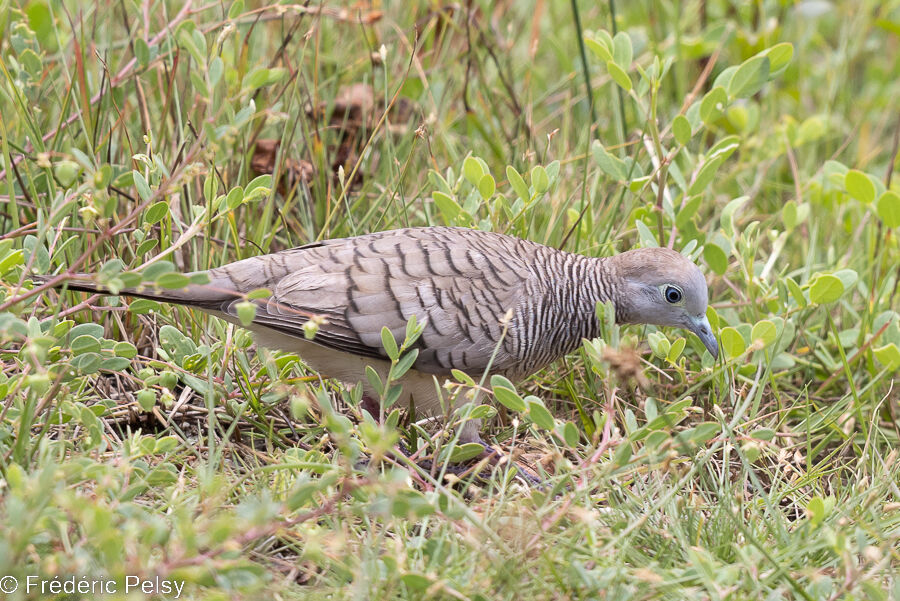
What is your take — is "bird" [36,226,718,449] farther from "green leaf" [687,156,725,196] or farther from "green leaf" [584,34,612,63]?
"green leaf" [584,34,612,63]

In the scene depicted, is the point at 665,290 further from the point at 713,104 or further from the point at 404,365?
the point at 404,365

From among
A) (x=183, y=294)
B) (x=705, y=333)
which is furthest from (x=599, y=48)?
(x=183, y=294)

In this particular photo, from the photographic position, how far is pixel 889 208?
11.9 ft

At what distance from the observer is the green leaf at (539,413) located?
2562mm

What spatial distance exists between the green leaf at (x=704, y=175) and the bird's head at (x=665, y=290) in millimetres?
490

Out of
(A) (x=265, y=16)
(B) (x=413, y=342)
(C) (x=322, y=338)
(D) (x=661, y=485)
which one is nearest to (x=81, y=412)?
(C) (x=322, y=338)

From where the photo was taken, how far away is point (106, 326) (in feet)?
10.7

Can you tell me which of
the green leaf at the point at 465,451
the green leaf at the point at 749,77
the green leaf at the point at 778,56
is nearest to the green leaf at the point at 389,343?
the green leaf at the point at 465,451

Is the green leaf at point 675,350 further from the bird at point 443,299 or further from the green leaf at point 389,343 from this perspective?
the green leaf at point 389,343

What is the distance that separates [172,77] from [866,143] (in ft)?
12.2

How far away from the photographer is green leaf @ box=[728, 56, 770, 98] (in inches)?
136

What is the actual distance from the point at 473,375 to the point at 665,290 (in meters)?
0.70

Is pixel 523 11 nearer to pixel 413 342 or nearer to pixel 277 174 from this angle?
A: pixel 277 174

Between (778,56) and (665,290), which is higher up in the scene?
(778,56)
